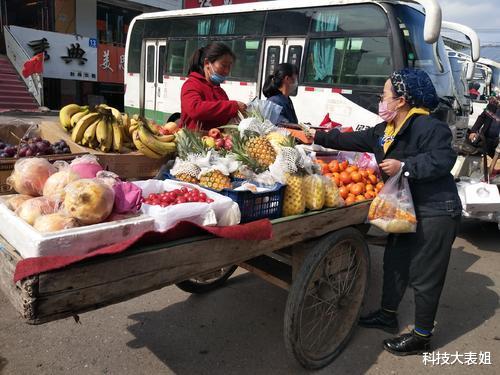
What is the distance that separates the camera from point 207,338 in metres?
3.08

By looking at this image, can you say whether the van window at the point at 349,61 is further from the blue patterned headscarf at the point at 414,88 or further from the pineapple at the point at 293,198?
the pineapple at the point at 293,198

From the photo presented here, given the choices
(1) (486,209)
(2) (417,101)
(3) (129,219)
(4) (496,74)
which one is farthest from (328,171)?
(4) (496,74)

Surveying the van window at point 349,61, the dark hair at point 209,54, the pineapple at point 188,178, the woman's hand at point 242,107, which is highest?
the van window at point 349,61

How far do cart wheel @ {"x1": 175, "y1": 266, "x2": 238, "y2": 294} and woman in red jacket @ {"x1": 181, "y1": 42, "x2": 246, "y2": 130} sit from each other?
50.5 inches

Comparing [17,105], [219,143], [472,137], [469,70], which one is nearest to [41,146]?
[219,143]

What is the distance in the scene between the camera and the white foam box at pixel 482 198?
196 inches

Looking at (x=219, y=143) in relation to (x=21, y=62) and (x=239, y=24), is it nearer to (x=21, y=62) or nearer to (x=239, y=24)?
(x=239, y=24)

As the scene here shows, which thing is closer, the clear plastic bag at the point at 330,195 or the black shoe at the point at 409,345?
the clear plastic bag at the point at 330,195

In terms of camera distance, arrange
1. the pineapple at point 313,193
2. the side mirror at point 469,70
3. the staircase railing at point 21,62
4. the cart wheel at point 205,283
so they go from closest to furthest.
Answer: the pineapple at point 313,193 → the cart wheel at point 205,283 → the side mirror at point 469,70 → the staircase railing at point 21,62

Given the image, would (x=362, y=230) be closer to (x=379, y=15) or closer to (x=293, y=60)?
(x=379, y=15)

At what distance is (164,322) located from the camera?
3244 mm

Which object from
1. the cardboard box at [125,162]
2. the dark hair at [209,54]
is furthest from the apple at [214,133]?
the dark hair at [209,54]

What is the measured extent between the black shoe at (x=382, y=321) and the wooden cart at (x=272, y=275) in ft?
1.10

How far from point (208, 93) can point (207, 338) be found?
1912mm
